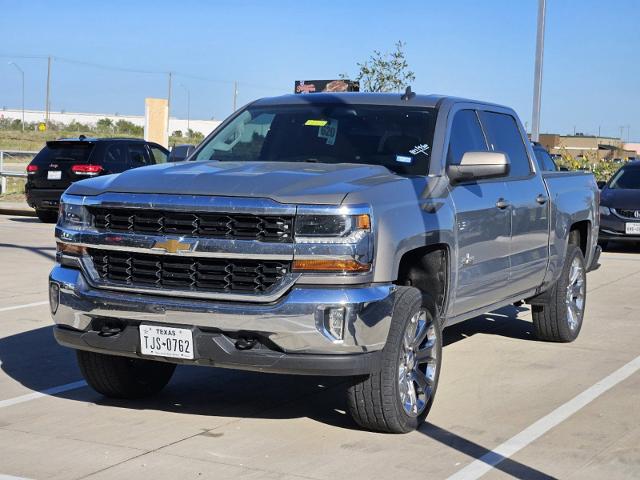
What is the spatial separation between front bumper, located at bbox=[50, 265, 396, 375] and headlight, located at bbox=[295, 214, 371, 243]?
272 millimetres

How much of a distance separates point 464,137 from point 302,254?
237 centimetres

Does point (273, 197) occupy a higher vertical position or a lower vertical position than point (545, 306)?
higher

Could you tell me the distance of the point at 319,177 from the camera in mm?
6188

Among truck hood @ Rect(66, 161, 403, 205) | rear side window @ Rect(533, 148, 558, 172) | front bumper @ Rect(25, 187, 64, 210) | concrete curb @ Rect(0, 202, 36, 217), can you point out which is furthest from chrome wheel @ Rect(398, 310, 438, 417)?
concrete curb @ Rect(0, 202, 36, 217)

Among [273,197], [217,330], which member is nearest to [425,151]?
[273,197]

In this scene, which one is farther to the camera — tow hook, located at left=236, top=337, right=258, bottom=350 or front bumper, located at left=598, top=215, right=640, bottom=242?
front bumper, located at left=598, top=215, right=640, bottom=242

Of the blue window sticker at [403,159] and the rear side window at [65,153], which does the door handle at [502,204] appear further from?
the rear side window at [65,153]

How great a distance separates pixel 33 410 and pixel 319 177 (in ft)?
7.61

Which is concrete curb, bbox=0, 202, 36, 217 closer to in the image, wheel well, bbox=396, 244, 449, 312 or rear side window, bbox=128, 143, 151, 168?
rear side window, bbox=128, 143, 151, 168

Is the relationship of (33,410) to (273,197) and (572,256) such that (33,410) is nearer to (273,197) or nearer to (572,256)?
(273,197)

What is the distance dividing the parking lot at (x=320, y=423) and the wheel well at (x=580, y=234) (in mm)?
985

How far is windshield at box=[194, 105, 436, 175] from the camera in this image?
712 centimetres

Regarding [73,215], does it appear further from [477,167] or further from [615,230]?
[615,230]

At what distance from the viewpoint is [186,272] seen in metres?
5.98
